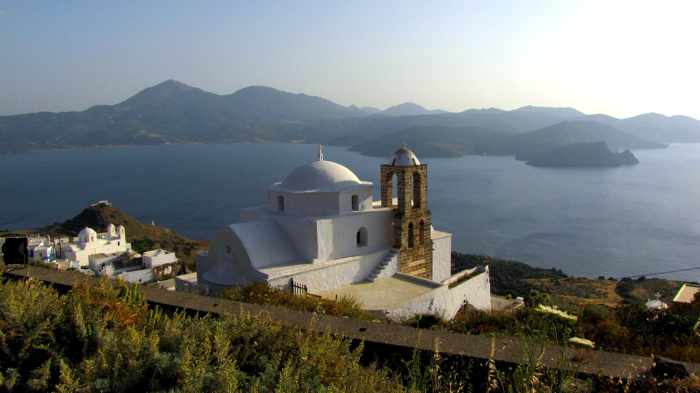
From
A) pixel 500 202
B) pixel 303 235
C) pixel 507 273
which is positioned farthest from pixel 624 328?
pixel 500 202

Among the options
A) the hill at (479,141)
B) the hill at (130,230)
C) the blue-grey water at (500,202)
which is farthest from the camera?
the hill at (479,141)

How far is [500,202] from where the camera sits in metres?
74.1

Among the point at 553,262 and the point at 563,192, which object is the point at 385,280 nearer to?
the point at 553,262

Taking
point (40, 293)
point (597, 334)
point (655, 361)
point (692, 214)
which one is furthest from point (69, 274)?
point (692, 214)

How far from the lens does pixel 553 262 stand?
150ft

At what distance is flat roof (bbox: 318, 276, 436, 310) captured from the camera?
1123 cm

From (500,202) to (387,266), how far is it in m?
64.6

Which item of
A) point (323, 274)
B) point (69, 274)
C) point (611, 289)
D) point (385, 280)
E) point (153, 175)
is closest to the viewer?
point (69, 274)

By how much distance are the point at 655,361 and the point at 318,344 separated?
88.0 inches

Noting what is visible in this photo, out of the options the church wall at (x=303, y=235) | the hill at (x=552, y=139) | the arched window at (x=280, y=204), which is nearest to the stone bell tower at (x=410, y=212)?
the church wall at (x=303, y=235)

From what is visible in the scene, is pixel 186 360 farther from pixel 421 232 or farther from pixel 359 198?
pixel 421 232

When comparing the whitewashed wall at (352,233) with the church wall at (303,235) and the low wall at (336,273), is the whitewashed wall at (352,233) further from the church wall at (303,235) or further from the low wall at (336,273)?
the low wall at (336,273)

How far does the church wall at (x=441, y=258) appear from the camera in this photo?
14.8 metres

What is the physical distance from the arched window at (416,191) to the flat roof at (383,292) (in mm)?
2286
